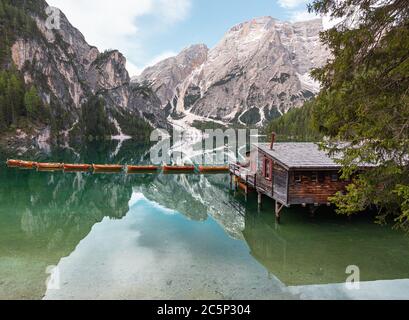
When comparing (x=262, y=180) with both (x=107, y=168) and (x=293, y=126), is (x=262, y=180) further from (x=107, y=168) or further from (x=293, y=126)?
(x=293, y=126)

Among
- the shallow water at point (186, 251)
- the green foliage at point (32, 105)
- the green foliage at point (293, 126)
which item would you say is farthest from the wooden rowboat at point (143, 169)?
the green foliage at point (293, 126)

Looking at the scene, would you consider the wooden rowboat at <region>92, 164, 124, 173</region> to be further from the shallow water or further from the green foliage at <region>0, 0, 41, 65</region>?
the green foliage at <region>0, 0, 41, 65</region>

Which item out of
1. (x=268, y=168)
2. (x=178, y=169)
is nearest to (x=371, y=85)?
(x=268, y=168)

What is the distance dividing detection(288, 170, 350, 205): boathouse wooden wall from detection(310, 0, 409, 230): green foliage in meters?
12.0

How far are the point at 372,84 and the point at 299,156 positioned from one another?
49.3 feet

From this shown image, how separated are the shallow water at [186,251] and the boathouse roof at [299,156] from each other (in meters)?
3.97

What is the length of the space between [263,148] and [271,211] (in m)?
4.97

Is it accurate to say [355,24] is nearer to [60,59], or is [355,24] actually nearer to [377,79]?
[377,79]

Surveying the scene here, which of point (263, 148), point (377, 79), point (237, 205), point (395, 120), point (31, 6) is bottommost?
point (237, 205)

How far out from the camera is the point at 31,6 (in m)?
177

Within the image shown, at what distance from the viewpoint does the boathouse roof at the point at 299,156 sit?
889 inches
